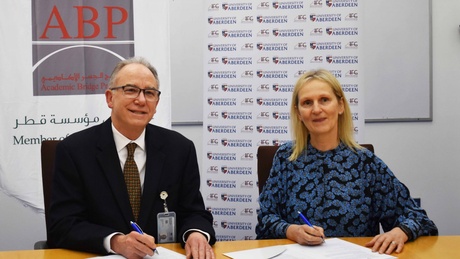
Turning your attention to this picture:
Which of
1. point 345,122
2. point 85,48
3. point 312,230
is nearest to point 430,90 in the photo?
point 345,122

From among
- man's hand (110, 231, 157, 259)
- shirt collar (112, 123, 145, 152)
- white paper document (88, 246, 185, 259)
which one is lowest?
white paper document (88, 246, 185, 259)

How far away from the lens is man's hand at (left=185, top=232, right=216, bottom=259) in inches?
80.0

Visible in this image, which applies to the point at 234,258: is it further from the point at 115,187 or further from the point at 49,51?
the point at 49,51

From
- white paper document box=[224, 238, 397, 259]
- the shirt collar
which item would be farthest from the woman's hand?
the shirt collar

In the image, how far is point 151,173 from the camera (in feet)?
8.00

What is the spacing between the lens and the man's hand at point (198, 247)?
2033mm

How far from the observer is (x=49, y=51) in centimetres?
403

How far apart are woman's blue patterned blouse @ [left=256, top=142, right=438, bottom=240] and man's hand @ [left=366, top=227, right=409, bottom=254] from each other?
8.9 inches

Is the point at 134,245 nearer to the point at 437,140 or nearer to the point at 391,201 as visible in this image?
the point at 391,201

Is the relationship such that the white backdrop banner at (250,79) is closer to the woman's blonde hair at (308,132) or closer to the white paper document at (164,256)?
the woman's blonde hair at (308,132)

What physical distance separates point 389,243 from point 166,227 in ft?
2.83

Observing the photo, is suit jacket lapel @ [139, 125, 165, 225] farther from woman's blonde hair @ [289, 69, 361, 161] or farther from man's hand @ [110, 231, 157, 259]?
woman's blonde hair @ [289, 69, 361, 161]

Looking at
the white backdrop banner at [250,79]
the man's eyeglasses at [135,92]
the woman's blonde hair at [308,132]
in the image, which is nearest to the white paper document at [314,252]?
the woman's blonde hair at [308,132]

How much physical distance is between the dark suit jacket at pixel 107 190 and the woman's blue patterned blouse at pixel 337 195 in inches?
13.6
